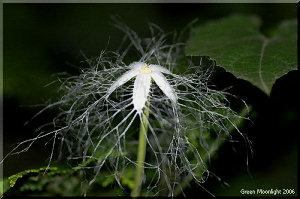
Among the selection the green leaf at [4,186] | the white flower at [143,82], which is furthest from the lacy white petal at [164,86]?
the green leaf at [4,186]

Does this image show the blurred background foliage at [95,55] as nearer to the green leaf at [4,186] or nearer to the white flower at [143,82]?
the green leaf at [4,186]

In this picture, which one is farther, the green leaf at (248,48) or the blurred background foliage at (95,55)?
the blurred background foliage at (95,55)

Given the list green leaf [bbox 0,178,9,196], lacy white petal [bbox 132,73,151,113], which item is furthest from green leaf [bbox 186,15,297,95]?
green leaf [bbox 0,178,9,196]

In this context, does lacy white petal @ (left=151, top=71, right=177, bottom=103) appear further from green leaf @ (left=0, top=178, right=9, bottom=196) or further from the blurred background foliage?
green leaf @ (left=0, top=178, right=9, bottom=196)

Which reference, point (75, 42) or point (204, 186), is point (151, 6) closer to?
point (75, 42)

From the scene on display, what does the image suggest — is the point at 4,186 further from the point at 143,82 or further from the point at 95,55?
the point at 95,55

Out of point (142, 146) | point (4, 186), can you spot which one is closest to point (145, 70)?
point (142, 146)

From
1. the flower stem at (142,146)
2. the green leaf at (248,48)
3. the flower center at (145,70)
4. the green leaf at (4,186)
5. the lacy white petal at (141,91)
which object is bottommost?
the green leaf at (4,186)
